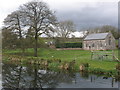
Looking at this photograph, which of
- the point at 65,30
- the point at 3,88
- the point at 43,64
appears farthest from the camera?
the point at 65,30

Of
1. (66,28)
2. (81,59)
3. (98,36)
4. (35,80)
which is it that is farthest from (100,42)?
(35,80)

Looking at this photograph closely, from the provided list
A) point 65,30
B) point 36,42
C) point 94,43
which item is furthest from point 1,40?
point 65,30

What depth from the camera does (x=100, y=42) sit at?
166 ft

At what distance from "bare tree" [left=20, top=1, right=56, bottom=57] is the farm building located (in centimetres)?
2044

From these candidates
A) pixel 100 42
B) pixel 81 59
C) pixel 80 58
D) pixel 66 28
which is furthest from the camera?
pixel 66 28

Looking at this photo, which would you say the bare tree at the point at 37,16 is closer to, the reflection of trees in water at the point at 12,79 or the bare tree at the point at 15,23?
the bare tree at the point at 15,23

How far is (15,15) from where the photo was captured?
34875 mm

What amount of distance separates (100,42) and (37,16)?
2285 centimetres

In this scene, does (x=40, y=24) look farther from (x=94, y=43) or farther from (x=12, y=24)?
(x=94, y=43)

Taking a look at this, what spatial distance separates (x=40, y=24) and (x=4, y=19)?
7306mm

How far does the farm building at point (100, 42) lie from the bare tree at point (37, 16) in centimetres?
2044

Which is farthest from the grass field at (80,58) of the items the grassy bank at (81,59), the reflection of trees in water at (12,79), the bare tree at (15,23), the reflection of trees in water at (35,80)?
the reflection of trees in water at (12,79)

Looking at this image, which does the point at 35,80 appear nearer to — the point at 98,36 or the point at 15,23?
the point at 15,23

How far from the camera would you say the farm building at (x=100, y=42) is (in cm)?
5005
